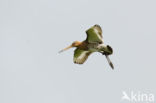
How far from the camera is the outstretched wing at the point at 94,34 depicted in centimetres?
4479

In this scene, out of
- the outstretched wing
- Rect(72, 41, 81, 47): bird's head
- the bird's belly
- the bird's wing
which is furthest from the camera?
the bird's wing

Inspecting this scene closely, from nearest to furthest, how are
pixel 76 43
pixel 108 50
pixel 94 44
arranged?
pixel 108 50 → pixel 94 44 → pixel 76 43

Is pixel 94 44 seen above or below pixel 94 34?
below

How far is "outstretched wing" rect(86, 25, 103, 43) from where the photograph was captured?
44.8m

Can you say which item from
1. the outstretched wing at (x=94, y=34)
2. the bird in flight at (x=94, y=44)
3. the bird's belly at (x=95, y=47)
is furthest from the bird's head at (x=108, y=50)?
the outstretched wing at (x=94, y=34)

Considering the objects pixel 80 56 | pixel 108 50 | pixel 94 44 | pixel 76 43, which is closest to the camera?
pixel 108 50

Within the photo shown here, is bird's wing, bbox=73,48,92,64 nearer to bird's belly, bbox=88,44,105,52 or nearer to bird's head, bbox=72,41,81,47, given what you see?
bird's head, bbox=72,41,81,47

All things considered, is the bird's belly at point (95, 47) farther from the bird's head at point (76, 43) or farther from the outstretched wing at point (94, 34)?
the bird's head at point (76, 43)

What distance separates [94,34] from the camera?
147 feet

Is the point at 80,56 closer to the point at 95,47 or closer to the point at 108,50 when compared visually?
the point at 95,47

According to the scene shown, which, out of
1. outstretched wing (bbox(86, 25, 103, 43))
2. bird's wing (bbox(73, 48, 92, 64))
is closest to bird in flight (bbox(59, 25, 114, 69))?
outstretched wing (bbox(86, 25, 103, 43))

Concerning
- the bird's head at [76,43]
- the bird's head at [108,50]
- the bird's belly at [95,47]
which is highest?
the bird's head at [76,43]

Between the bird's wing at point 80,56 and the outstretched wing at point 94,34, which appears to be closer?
the outstretched wing at point 94,34

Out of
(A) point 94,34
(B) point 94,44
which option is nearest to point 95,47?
(B) point 94,44
